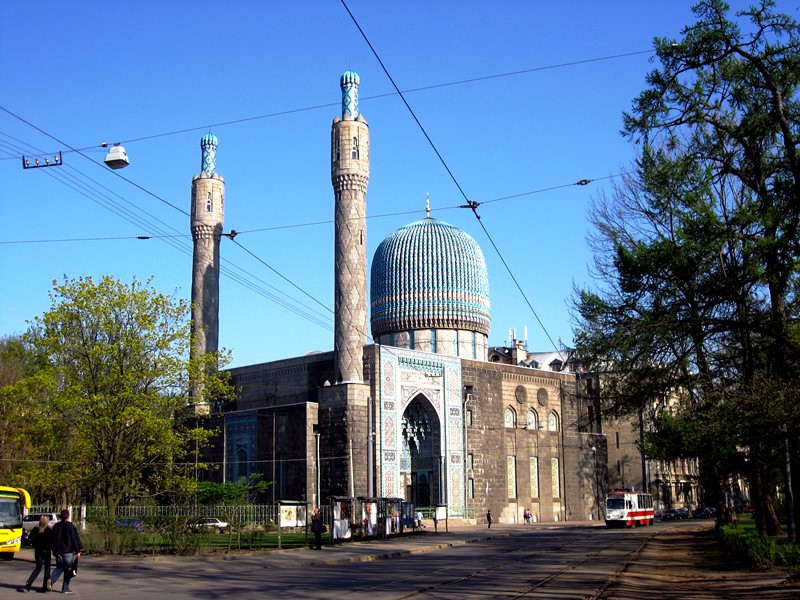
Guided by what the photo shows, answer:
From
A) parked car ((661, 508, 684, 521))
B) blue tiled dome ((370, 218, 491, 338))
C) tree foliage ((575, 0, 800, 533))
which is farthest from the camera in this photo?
parked car ((661, 508, 684, 521))

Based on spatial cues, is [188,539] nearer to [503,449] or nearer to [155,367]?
[155,367]

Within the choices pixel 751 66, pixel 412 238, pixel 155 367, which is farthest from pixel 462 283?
pixel 751 66

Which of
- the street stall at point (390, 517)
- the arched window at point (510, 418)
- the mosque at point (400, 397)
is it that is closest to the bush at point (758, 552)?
the street stall at point (390, 517)

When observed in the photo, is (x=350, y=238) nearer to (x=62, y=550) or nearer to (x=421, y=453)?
(x=421, y=453)

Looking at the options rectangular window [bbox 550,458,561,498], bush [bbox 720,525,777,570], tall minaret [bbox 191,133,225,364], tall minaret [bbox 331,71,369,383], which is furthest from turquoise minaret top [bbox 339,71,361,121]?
bush [bbox 720,525,777,570]

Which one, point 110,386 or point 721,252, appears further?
point 110,386

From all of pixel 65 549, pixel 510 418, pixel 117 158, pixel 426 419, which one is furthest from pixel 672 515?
pixel 65 549

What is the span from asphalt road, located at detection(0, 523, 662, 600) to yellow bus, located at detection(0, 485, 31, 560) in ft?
1.34

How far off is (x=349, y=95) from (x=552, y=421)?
21109 millimetres

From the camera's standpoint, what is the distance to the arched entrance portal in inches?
1682

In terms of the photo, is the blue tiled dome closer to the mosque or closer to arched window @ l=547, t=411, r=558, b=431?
the mosque

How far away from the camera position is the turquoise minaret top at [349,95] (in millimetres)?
41500

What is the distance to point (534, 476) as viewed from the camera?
48.1 m

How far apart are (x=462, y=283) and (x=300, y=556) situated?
29040 mm
